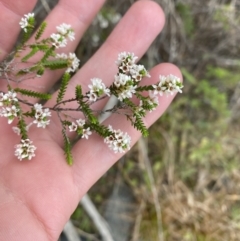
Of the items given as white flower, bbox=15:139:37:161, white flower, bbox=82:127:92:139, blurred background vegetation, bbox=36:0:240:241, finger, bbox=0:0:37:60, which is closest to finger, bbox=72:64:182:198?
white flower, bbox=82:127:92:139

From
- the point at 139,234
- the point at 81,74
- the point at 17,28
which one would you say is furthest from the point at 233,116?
the point at 17,28

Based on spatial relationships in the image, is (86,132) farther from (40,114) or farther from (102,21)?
(102,21)

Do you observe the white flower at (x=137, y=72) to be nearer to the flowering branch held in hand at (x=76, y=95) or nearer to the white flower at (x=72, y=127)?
the flowering branch held in hand at (x=76, y=95)

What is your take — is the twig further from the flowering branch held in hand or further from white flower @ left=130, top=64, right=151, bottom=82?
white flower @ left=130, top=64, right=151, bottom=82

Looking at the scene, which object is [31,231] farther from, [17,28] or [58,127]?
[17,28]

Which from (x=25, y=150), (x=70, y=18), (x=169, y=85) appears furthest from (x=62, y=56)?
(x=169, y=85)
